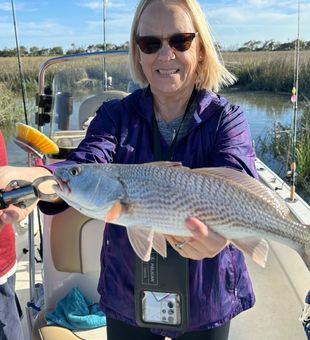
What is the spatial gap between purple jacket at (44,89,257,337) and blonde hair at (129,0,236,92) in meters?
0.12

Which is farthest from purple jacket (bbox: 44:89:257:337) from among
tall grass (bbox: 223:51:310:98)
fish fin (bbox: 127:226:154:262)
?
tall grass (bbox: 223:51:310:98)

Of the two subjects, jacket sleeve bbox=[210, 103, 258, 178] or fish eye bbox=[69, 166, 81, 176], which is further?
jacket sleeve bbox=[210, 103, 258, 178]

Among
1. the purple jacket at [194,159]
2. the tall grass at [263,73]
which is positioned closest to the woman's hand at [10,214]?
the purple jacket at [194,159]

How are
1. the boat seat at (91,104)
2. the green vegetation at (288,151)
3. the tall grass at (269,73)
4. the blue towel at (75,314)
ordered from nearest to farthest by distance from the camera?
1. the blue towel at (75,314)
2. the boat seat at (91,104)
3. the green vegetation at (288,151)
4. the tall grass at (269,73)

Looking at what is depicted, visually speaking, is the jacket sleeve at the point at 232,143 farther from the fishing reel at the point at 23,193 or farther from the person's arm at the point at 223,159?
the fishing reel at the point at 23,193

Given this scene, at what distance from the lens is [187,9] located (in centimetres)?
211

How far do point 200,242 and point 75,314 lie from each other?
2.16 meters

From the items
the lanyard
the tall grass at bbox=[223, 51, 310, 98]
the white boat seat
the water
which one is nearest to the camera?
the lanyard

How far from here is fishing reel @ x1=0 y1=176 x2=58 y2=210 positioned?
1.64 meters

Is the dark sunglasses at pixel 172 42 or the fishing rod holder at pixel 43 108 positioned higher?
the dark sunglasses at pixel 172 42

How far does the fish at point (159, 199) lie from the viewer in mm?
1728

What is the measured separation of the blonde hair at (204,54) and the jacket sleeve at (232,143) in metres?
0.24

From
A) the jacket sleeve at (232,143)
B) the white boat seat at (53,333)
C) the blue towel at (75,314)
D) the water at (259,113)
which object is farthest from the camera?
the water at (259,113)

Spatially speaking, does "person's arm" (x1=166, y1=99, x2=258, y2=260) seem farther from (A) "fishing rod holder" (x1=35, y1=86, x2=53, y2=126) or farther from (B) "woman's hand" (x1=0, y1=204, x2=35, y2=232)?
(A) "fishing rod holder" (x1=35, y1=86, x2=53, y2=126)
